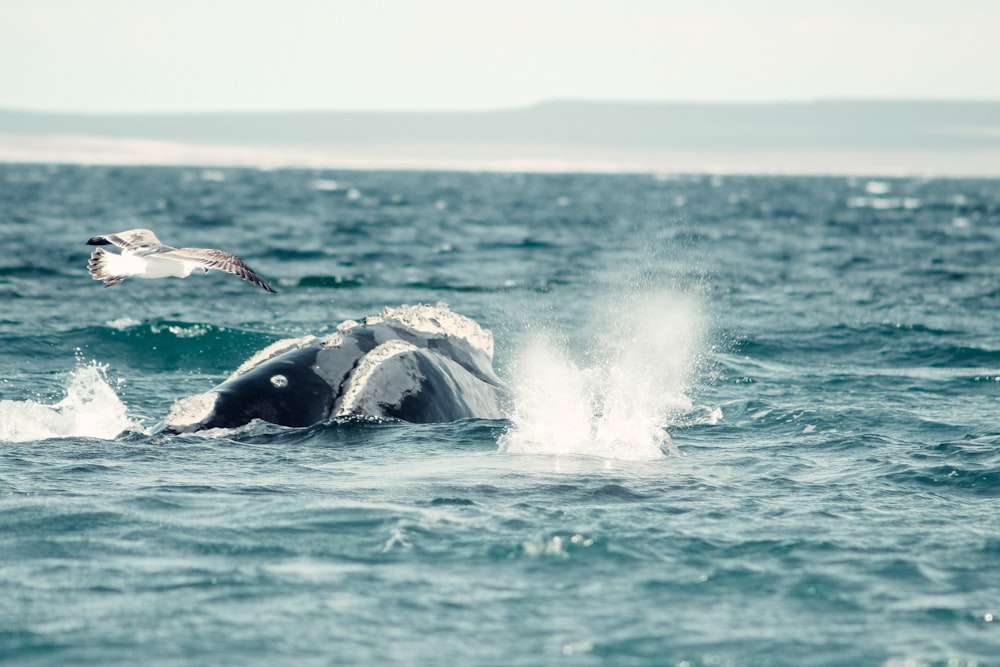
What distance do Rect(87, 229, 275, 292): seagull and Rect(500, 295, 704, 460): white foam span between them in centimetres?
316

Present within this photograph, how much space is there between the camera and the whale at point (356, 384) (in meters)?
12.4

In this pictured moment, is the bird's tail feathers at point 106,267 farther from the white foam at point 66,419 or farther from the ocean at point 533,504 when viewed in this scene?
the white foam at point 66,419

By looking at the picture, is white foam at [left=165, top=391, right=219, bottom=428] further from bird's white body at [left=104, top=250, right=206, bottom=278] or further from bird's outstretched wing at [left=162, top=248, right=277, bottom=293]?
bird's outstretched wing at [left=162, top=248, right=277, bottom=293]

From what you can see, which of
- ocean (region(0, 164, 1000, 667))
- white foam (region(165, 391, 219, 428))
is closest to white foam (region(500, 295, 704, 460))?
ocean (region(0, 164, 1000, 667))

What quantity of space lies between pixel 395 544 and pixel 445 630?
1630mm

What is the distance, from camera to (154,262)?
11.0m

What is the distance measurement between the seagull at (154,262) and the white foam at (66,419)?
6.70 ft

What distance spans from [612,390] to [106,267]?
738cm

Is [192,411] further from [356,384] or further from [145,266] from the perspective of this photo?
[145,266]

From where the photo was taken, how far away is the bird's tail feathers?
35.1 ft

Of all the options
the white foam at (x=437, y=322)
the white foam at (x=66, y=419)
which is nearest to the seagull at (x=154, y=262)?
the white foam at (x=66, y=419)

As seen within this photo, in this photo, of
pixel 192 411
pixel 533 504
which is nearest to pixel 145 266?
pixel 192 411

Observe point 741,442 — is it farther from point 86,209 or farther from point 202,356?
point 86,209

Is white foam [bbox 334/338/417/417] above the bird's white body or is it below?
below
